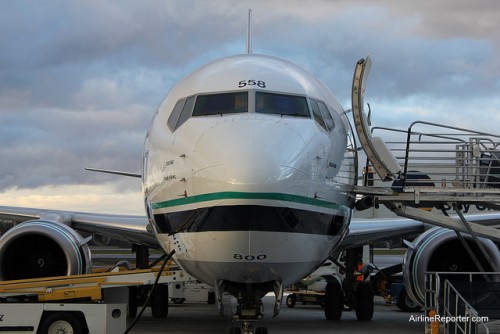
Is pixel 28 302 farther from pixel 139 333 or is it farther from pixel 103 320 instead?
pixel 139 333

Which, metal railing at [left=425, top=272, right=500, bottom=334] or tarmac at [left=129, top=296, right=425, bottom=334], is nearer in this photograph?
metal railing at [left=425, top=272, right=500, bottom=334]

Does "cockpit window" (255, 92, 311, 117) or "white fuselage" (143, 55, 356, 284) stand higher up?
"cockpit window" (255, 92, 311, 117)

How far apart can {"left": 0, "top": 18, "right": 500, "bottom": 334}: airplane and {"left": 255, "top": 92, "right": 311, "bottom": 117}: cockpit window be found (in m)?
0.01

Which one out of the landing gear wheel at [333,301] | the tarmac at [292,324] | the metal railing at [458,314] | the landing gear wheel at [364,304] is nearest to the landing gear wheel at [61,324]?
the tarmac at [292,324]

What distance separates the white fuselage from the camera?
8.42 m

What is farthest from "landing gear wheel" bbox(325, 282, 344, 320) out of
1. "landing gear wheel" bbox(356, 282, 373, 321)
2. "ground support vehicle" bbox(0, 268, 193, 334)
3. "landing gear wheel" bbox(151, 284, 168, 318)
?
"ground support vehicle" bbox(0, 268, 193, 334)

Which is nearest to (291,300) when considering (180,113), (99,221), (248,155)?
(99,221)

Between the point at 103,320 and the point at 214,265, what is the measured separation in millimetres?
3254

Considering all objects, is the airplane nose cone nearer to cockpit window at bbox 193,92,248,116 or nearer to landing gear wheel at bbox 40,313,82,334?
cockpit window at bbox 193,92,248,116

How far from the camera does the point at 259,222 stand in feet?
27.5

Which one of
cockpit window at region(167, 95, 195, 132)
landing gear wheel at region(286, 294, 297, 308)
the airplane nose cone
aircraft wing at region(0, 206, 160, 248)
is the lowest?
landing gear wheel at region(286, 294, 297, 308)

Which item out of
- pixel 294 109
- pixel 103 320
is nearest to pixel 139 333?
pixel 103 320

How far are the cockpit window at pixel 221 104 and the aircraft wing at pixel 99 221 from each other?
560cm

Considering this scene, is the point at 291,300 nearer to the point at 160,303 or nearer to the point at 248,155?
the point at 160,303
